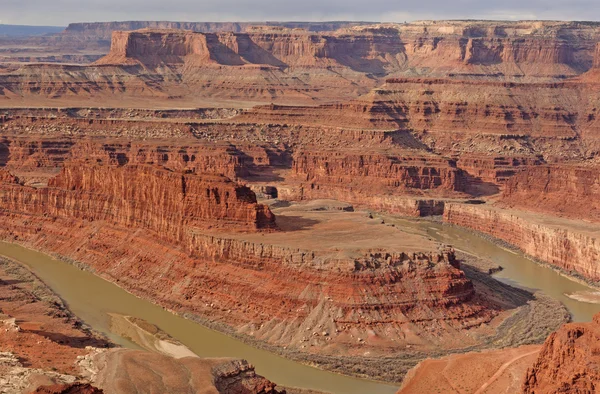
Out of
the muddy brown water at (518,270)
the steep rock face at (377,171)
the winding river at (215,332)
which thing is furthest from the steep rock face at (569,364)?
the steep rock face at (377,171)

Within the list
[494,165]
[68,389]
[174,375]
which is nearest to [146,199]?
[174,375]

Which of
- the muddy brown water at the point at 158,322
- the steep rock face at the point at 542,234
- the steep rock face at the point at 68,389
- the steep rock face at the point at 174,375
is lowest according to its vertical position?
the muddy brown water at the point at 158,322

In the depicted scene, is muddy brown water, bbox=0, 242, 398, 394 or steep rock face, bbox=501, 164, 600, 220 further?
steep rock face, bbox=501, 164, 600, 220

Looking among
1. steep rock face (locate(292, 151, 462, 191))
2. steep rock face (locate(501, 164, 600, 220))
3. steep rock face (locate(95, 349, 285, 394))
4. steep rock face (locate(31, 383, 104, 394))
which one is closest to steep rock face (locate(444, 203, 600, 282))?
steep rock face (locate(501, 164, 600, 220))

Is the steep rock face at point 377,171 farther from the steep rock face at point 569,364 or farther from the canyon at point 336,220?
the steep rock face at point 569,364

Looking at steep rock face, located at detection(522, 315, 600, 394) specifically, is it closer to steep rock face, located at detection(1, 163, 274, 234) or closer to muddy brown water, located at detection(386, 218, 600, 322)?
muddy brown water, located at detection(386, 218, 600, 322)

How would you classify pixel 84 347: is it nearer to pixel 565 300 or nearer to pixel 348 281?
pixel 348 281

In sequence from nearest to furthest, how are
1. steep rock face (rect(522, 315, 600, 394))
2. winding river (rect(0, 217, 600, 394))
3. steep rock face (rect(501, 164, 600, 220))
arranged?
steep rock face (rect(522, 315, 600, 394))
winding river (rect(0, 217, 600, 394))
steep rock face (rect(501, 164, 600, 220))
